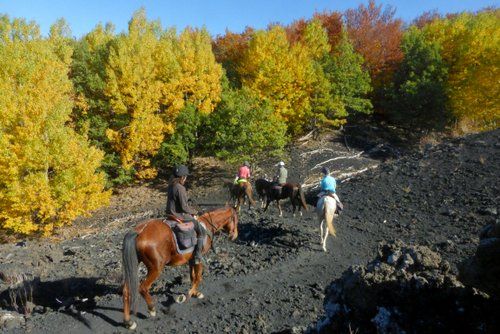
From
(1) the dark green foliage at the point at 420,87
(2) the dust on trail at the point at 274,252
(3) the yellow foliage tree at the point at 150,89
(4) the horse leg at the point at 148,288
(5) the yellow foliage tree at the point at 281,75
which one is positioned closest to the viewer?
(4) the horse leg at the point at 148,288

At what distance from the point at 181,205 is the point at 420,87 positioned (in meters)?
26.0

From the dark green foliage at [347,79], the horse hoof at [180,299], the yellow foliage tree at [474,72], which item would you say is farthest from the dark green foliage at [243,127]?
the horse hoof at [180,299]

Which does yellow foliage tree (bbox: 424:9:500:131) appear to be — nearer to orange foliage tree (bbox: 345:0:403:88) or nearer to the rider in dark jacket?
orange foliage tree (bbox: 345:0:403:88)

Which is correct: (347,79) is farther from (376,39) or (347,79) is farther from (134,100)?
(134,100)

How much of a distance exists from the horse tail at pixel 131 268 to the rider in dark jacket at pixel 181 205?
1.23 meters

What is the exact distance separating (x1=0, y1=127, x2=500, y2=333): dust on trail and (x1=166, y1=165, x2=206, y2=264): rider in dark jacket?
4.41ft

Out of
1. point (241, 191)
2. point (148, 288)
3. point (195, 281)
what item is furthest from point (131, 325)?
point (241, 191)

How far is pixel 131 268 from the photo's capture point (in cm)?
810

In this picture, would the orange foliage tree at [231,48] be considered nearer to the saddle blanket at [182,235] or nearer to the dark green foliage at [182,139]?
the dark green foliage at [182,139]

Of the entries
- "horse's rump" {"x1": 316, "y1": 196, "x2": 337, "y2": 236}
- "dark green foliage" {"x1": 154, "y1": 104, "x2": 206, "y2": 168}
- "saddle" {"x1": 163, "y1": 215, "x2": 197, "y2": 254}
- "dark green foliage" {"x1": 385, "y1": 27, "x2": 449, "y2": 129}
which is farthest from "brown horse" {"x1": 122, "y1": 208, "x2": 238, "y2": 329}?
"dark green foliage" {"x1": 385, "y1": 27, "x2": 449, "y2": 129}

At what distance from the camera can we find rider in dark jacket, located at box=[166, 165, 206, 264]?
899 centimetres

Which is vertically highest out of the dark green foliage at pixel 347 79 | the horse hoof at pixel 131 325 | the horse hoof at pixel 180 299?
the dark green foliage at pixel 347 79

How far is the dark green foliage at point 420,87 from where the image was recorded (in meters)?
29.4

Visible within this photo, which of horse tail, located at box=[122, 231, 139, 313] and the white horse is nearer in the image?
horse tail, located at box=[122, 231, 139, 313]
